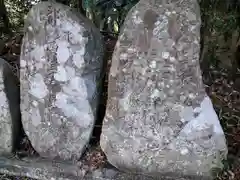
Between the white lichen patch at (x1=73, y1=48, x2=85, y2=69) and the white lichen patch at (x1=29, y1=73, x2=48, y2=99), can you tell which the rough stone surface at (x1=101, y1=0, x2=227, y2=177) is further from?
the white lichen patch at (x1=29, y1=73, x2=48, y2=99)

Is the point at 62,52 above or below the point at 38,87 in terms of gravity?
above

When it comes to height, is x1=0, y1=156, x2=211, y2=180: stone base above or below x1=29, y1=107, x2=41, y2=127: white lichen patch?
below

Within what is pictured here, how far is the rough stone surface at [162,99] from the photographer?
1358 mm

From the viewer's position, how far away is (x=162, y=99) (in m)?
1.42

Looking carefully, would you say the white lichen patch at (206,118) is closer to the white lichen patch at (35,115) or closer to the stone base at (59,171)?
the stone base at (59,171)

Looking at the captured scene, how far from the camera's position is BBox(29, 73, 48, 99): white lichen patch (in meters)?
1.52

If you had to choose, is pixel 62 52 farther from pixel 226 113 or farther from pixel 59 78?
pixel 226 113

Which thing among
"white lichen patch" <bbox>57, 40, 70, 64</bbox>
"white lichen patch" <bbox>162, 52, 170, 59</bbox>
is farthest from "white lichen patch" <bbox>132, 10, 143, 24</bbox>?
"white lichen patch" <bbox>57, 40, 70, 64</bbox>

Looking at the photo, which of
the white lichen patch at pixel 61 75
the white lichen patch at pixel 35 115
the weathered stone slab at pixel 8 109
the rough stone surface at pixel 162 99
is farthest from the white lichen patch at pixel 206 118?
the weathered stone slab at pixel 8 109

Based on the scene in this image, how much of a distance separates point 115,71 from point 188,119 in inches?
12.5

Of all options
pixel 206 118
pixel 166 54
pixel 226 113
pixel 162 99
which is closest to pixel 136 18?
pixel 166 54

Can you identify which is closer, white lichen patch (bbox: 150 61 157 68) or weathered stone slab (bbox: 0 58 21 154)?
white lichen patch (bbox: 150 61 157 68)

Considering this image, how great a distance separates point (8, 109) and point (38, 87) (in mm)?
167

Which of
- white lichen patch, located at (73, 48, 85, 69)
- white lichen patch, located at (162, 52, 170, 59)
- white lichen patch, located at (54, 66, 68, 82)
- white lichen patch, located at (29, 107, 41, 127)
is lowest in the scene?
white lichen patch, located at (29, 107, 41, 127)
